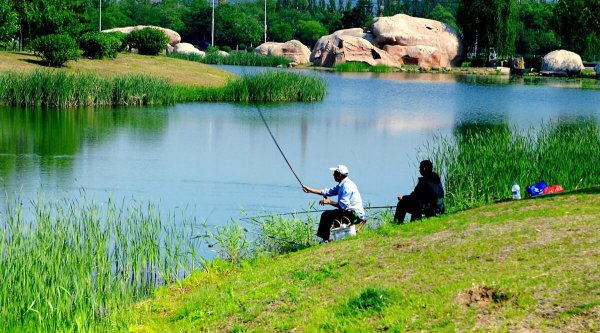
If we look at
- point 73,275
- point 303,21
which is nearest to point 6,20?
point 73,275

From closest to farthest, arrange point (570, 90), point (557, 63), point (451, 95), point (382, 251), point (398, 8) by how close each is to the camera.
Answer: point (382, 251)
point (451, 95)
point (570, 90)
point (557, 63)
point (398, 8)

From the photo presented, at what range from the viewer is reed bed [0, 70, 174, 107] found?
118ft

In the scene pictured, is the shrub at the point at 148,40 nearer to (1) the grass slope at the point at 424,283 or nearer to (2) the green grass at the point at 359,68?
(2) the green grass at the point at 359,68

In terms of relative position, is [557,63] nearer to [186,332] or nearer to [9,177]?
[9,177]

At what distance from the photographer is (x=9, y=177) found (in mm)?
20562

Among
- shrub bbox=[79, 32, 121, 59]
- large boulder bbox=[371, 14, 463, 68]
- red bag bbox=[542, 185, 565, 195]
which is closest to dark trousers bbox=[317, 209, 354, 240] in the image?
red bag bbox=[542, 185, 565, 195]

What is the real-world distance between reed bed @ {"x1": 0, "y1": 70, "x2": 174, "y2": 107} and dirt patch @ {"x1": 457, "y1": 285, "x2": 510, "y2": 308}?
30135 mm

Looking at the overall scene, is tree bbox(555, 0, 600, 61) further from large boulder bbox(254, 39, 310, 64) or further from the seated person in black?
the seated person in black

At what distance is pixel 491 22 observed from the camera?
281 ft

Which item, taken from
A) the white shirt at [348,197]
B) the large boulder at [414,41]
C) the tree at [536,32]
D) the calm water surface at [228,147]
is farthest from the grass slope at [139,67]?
the tree at [536,32]

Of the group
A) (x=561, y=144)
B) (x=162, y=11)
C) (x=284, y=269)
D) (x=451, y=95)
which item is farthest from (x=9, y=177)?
(x=162, y=11)

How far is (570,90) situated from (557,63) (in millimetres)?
24195

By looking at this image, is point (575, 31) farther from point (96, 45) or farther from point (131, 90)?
point (131, 90)

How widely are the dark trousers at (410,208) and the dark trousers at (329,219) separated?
43.8 inches
